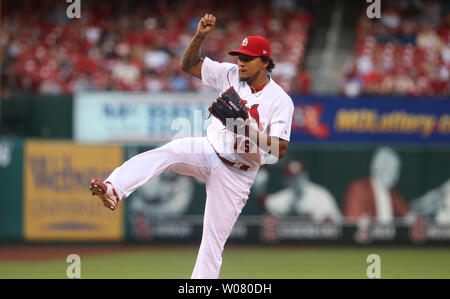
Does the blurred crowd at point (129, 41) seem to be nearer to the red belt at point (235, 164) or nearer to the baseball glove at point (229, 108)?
the red belt at point (235, 164)

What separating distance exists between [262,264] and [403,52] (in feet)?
25.0

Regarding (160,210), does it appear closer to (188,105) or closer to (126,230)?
(126,230)

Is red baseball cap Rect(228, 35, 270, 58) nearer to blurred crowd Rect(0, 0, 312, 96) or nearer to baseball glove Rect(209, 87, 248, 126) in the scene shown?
baseball glove Rect(209, 87, 248, 126)

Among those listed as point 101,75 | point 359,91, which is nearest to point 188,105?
point 101,75

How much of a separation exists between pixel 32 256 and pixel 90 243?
1342 mm

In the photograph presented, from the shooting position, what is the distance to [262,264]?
409 inches

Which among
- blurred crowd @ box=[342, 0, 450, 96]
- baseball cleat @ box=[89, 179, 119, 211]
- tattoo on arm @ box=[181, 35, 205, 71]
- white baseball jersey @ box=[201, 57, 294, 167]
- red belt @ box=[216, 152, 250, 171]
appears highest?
blurred crowd @ box=[342, 0, 450, 96]

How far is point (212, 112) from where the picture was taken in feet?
18.5

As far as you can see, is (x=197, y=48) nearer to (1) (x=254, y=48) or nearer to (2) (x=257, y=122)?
(1) (x=254, y=48)

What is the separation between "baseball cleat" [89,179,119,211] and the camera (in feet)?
17.7

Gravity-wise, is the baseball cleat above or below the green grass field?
above

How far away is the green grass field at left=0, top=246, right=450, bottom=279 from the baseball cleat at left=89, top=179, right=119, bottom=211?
3530 mm

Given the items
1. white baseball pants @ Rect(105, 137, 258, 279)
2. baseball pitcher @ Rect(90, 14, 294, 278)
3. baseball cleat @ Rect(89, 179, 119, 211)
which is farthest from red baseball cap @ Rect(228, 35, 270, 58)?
baseball cleat @ Rect(89, 179, 119, 211)

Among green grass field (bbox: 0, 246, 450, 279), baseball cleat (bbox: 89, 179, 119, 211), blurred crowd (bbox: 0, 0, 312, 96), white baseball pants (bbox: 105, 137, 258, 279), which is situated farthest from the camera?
blurred crowd (bbox: 0, 0, 312, 96)
